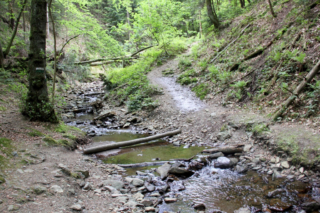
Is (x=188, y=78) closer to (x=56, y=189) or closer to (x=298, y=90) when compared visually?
(x=298, y=90)

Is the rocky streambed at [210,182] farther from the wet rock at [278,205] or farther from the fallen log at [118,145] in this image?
the fallen log at [118,145]

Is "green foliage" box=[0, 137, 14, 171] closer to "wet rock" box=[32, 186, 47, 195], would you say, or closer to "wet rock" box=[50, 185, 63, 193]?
"wet rock" box=[32, 186, 47, 195]

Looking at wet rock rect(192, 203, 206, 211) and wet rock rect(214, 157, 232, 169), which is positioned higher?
wet rock rect(214, 157, 232, 169)

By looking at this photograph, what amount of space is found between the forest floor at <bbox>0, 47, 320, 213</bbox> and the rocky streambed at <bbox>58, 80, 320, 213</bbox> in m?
0.06

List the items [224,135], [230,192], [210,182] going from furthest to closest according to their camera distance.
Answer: [224,135] → [210,182] → [230,192]

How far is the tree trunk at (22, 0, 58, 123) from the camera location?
677 cm

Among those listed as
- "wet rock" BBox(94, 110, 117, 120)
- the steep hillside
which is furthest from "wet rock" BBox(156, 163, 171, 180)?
"wet rock" BBox(94, 110, 117, 120)

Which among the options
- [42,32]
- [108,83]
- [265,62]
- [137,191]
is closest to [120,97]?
[108,83]

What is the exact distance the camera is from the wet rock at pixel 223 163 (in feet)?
19.0

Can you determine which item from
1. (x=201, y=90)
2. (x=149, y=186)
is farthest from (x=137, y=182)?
(x=201, y=90)

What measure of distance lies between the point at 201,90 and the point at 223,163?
294 inches

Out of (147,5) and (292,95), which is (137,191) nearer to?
(292,95)

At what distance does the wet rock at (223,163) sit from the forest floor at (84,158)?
86cm

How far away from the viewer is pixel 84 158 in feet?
20.2
